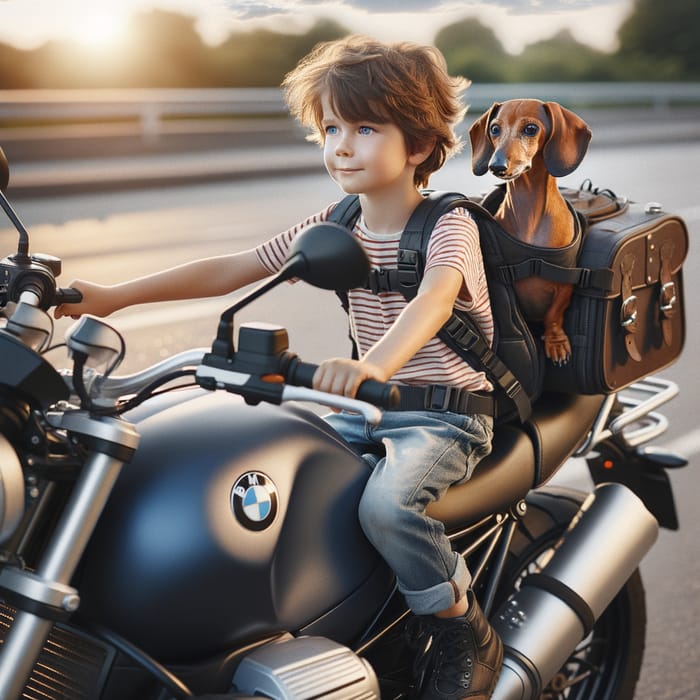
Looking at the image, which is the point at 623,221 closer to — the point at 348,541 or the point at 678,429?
the point at 348,541

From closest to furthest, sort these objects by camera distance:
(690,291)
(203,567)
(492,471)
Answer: (203,567), (492,471), (690,291)

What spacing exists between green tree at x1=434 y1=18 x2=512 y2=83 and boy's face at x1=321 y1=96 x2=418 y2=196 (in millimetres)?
18000

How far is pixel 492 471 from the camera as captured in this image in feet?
7.95

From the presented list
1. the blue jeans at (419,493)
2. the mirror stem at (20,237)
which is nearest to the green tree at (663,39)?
the blue jeans at (419,493)

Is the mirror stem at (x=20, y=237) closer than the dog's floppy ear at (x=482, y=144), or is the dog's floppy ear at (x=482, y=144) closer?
the mirror stem at (x=20, y=237)

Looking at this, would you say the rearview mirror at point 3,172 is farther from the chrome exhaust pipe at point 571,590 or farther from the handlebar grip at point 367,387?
the chrome exhaust pipe at point 571,590

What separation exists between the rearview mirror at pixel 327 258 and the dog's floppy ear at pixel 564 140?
1.35 metres

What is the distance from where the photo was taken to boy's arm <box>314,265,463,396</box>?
69.2 inches

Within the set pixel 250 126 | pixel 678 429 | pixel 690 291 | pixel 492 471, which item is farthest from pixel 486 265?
pixel 250 126

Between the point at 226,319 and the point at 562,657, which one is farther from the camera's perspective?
the point at 562,657

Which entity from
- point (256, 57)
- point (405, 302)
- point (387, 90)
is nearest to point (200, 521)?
point (405, 302)

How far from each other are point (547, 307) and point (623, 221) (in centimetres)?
36

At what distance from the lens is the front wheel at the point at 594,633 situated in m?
2.74

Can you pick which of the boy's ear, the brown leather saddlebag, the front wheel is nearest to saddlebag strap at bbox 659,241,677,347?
the brown leather saddlebag
